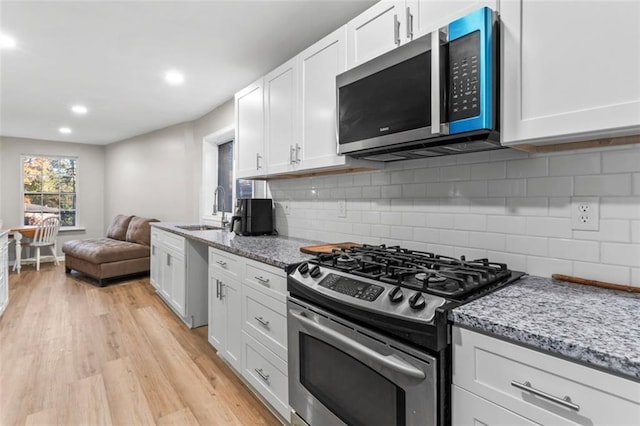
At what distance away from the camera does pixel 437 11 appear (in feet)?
4.57

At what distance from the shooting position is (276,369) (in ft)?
5.82

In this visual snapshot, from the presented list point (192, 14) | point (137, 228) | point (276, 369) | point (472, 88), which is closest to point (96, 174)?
point (137, 228)

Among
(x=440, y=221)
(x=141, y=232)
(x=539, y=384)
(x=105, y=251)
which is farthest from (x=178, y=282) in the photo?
(x=539, y=384)

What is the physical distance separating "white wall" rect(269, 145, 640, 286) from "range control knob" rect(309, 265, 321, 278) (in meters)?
0.65

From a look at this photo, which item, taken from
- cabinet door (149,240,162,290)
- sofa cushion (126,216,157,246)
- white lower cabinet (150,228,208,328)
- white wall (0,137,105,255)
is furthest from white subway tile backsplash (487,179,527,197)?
white wall (0,137,105,255)

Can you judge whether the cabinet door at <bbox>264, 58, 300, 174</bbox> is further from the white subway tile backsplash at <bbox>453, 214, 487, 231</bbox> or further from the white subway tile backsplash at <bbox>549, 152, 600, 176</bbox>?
the white subway tile backsplash at <bbox>549, 152, 600, 176</bbox>

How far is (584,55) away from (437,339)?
3.17 ft

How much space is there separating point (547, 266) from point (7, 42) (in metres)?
3.78

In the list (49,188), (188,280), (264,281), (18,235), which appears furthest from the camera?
(49,188)

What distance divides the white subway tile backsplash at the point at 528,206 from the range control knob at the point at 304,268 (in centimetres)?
92

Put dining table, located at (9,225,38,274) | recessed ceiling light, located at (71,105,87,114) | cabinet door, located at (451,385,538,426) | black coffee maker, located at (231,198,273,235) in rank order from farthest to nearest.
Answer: dining table, located at (9,225,38,274) < recessed ceiling light, located at (71,105,87,114) < black coffee maker, located at (231,198,273,235) < cabinet door, located at (451,385,538,426)

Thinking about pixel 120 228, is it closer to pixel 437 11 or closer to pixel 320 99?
pixel 320 99

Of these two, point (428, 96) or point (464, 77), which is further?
point (428, 96)

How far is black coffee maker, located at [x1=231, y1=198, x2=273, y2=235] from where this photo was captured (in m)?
2.80
